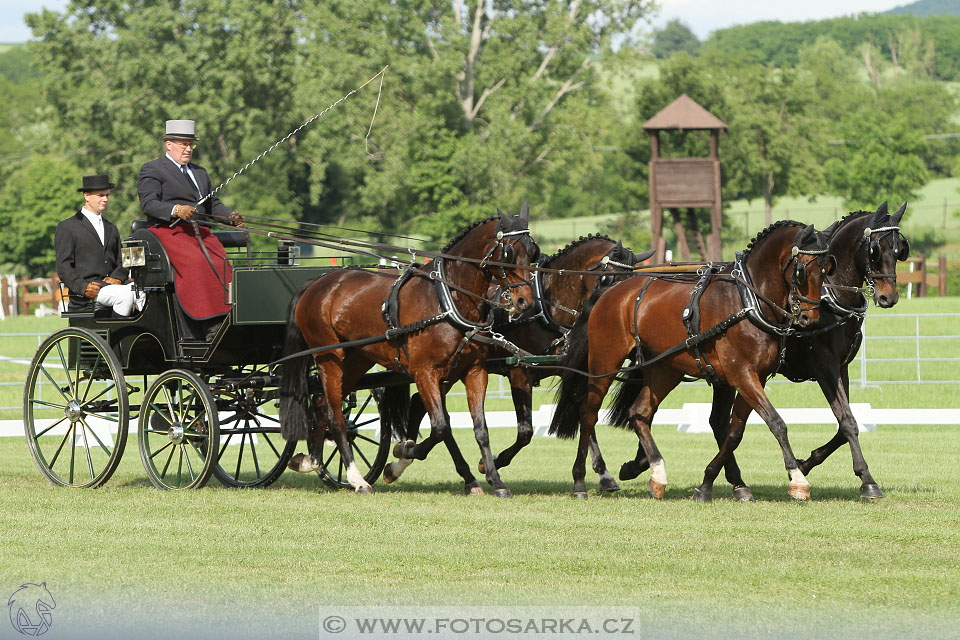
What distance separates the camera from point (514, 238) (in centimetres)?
1002

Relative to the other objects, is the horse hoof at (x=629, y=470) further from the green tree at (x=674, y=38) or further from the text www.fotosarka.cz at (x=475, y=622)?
the green tree at (x=674, y=38)

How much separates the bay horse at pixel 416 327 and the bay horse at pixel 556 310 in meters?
0.59

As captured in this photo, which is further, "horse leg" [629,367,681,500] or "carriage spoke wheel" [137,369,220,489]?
"carriage spoke wheel" [137,369,220,489]

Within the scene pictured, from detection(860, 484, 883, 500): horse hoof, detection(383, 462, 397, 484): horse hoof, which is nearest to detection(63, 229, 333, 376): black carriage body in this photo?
detection(383, 462, 397, 484): horse hoof

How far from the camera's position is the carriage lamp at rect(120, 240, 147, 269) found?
35.3ft

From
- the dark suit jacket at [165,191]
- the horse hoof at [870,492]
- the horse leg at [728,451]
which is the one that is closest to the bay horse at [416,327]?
the dark suit jacket at [165,191]

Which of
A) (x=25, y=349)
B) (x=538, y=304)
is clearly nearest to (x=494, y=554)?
(x=538, y=304)

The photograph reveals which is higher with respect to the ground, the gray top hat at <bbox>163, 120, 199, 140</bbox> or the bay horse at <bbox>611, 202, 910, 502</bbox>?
the gray top hat at <bbox>163, 120, 199, 140</bbox>

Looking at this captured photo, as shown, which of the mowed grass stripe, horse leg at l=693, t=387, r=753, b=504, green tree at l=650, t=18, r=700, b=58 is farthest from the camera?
green tree at l=650, t=18, r=700, b=58

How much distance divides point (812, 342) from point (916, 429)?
27.8 ft

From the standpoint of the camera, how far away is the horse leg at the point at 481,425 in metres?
10.1

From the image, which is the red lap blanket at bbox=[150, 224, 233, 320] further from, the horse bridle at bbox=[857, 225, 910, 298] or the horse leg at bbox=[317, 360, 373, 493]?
the horse bridle at bbox=[857, 225, 910, 298]

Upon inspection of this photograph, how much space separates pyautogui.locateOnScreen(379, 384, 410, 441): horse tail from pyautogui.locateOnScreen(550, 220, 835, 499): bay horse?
4.82 feet

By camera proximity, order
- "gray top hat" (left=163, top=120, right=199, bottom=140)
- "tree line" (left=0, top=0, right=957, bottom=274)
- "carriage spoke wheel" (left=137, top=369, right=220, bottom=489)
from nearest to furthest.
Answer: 1. "carriage spoke wheel" (left=137, top=369, right=220, bottom=489)
2. "gray top hat" (left=163, top=120, right=199, bottom=140)
3. "tree line" (left=0, top=0, right=957, bottom=274)
